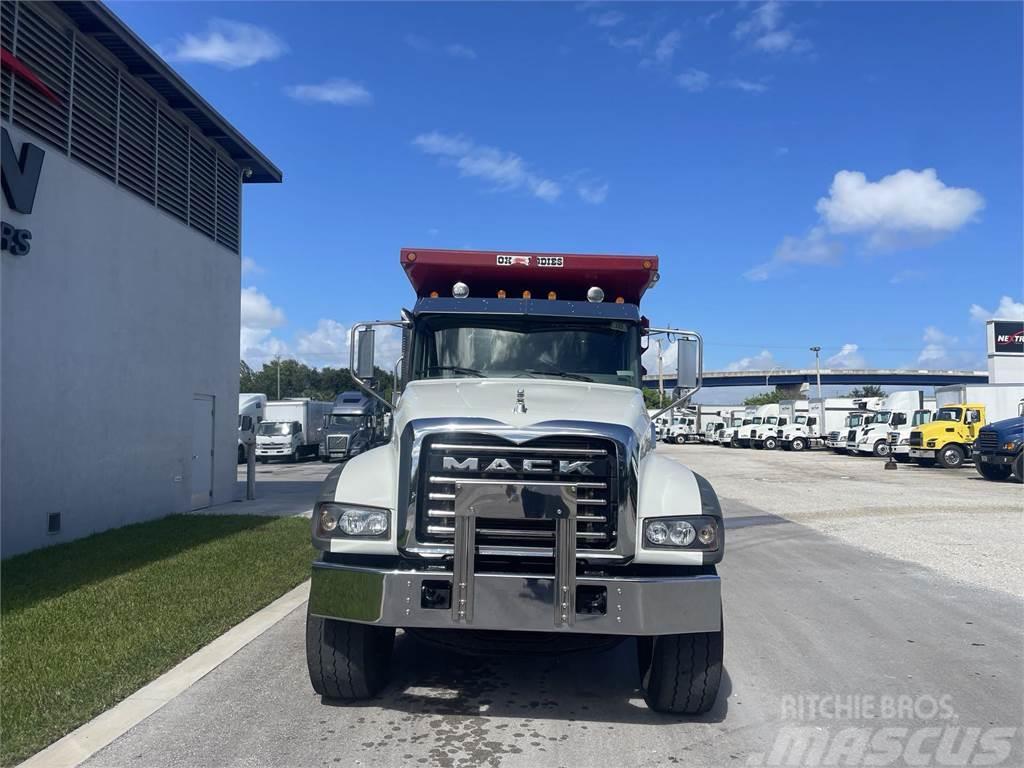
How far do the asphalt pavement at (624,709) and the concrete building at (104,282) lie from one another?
5.19 metres

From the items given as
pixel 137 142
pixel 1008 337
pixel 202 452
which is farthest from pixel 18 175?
pixel 1008 337

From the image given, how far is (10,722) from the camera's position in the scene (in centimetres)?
421

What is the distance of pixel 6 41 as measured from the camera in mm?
9438

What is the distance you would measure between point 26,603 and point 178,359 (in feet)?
24.3

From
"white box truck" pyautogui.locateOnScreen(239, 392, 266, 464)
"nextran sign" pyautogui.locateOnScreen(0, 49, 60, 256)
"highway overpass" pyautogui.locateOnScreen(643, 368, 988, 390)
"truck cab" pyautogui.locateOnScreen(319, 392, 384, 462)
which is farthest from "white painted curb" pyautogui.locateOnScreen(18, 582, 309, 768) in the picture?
"highway overpass" pyautogui.locateOnScreen(643, 368, 988, 390)

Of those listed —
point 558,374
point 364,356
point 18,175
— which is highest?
point 18,175

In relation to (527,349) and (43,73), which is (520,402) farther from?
(43,73)

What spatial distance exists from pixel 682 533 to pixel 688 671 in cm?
80

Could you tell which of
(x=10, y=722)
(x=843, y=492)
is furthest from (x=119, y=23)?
(x=843, y=492)

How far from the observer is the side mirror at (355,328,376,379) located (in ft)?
21.9

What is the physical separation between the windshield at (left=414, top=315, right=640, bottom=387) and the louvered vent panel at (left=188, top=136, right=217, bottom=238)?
31.1 ft

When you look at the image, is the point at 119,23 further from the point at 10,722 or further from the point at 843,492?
the point at 843,492

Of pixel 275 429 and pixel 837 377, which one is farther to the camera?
pixel 837 377

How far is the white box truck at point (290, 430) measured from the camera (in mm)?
34875
